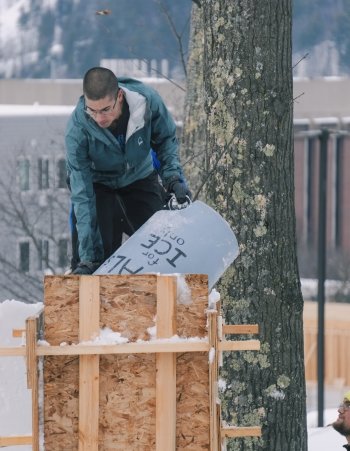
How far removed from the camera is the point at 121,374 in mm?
5938

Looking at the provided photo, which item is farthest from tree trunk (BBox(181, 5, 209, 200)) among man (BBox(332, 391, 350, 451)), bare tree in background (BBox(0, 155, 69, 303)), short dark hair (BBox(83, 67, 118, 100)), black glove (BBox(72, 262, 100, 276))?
bare tree in background (BBox(0, 155, 69, 303))

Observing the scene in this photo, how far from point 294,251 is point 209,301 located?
2686 mm

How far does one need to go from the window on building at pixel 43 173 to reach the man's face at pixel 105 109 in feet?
134

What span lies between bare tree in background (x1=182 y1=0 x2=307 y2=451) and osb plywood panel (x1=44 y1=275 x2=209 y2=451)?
2617 mm

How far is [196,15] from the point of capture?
15.6 metres

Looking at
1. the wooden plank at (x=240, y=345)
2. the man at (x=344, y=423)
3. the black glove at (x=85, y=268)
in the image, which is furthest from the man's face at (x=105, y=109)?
the man at (x=344, y=423)

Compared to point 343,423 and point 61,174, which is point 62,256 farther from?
point 343,423

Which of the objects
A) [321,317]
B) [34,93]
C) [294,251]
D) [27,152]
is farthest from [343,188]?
[294,251]

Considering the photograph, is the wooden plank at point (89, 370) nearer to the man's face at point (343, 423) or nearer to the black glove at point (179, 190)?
the black glove at point (179, 190)

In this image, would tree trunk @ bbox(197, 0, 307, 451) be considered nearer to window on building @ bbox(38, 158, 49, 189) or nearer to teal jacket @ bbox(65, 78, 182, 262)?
teal jacket @ bbox(65, 78, 182, 262)

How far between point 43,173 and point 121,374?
43.0 meters

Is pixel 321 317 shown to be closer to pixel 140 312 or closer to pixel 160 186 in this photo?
pixel 160 186

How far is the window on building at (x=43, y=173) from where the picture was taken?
157ft

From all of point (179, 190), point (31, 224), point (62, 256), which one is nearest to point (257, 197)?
point (179, 190)
